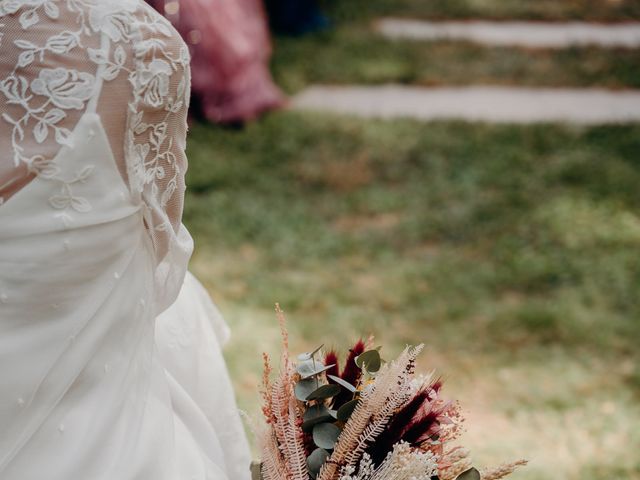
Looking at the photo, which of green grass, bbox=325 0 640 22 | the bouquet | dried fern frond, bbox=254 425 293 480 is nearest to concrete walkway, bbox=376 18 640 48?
green grass, bbox=325 0 640 22

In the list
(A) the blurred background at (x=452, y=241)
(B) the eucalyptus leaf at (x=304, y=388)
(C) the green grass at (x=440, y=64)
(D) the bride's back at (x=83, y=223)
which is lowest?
(C) the green grass at (x=440, y=64)

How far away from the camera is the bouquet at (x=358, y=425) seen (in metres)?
1.53

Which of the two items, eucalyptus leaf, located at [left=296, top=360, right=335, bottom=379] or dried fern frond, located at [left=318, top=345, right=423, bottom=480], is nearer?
dried fern frond, located at [left=318, top=345, right=423, bottom=480]

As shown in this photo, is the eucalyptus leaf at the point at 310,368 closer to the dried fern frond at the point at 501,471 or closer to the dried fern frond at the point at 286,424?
the dried fern frond at the point at 286,424

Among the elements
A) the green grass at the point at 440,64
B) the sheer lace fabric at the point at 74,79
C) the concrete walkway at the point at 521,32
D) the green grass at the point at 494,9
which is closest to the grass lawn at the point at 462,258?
the green grass at the point at 440,64

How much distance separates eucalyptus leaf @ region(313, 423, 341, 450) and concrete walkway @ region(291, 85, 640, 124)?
5.28 meters

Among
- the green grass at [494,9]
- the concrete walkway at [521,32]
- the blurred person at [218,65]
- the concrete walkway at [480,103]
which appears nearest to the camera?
the blurred person at [218,65]

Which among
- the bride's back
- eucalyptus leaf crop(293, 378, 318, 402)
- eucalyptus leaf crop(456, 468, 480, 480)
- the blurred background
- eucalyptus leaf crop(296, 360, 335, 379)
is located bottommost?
the blurred background

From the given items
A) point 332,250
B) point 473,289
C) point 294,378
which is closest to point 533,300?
point 473,289

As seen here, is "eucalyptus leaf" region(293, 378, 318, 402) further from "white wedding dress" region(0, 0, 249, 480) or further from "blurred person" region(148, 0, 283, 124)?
"blurred person" region(148, 0, 283, 124)

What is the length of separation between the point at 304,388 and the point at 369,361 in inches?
5.8

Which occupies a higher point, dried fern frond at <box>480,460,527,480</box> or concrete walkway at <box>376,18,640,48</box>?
dried fern frond at <box>480,460,527,480</box>

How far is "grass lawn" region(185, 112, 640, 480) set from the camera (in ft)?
11.7

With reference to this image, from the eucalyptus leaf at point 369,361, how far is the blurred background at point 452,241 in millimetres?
1737
